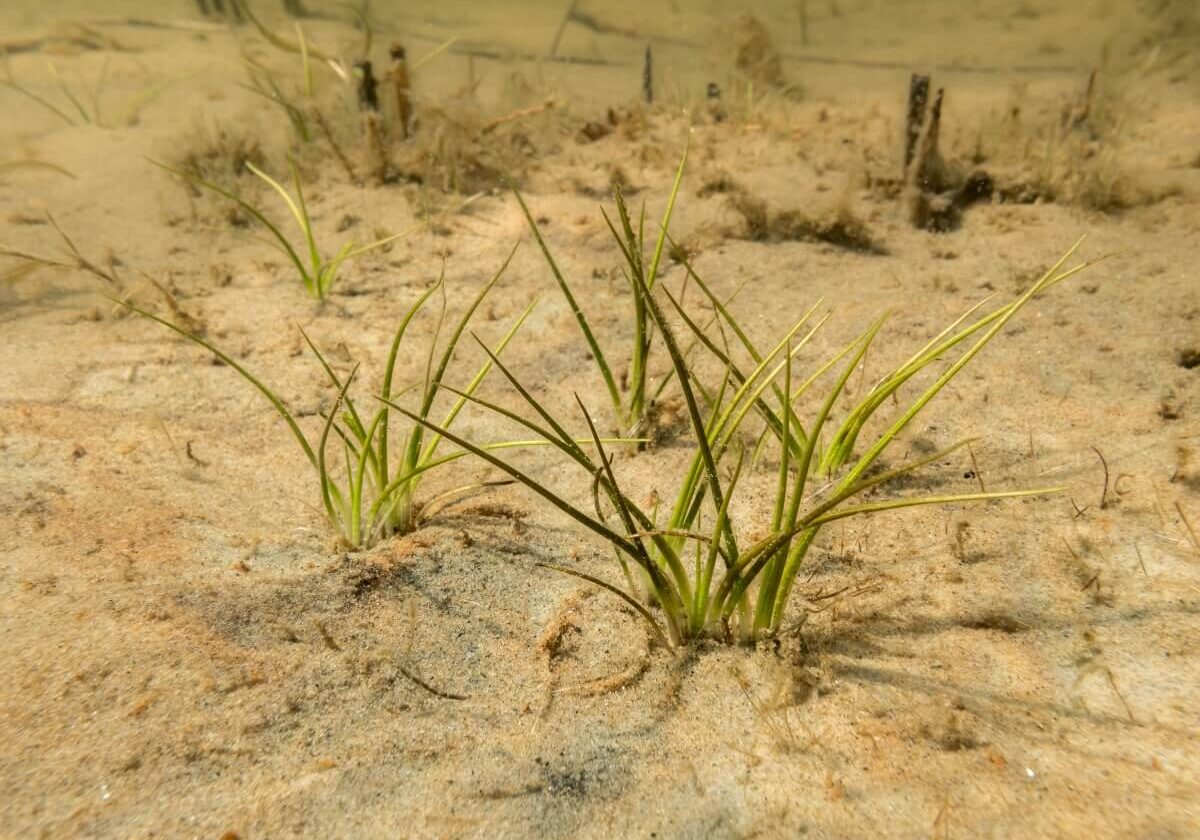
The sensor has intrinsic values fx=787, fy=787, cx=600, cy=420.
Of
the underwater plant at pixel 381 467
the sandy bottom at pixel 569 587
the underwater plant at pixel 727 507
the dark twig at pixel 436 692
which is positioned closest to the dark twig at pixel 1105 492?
the sandy bottom at pixel 569 587

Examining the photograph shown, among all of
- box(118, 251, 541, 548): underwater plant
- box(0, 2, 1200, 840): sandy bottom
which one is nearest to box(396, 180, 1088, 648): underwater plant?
box(0, 2, 1200, 840): sandy bottom

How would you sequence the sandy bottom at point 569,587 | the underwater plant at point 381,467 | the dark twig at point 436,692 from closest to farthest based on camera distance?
the sandy bottom at point 569,587
the dark twig at point 436,692
the underwater plant at point 381,467

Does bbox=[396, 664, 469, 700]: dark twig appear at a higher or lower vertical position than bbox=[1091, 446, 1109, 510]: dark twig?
lower

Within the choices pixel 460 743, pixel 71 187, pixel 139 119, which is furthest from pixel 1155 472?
pixel 139 119

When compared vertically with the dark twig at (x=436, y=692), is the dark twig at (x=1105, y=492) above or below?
above

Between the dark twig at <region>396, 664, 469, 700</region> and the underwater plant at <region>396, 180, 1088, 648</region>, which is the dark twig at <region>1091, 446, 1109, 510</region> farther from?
the dark twig at <region>396, 664, 469, 700</region>

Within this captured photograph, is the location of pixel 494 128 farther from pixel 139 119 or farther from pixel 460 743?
pixel 460 743

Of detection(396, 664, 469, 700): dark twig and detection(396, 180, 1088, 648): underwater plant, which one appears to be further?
detection(396, 664, 469, 700): dark twig

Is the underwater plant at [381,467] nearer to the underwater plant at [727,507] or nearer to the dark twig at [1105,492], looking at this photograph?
the underwater plant at [727,507]
